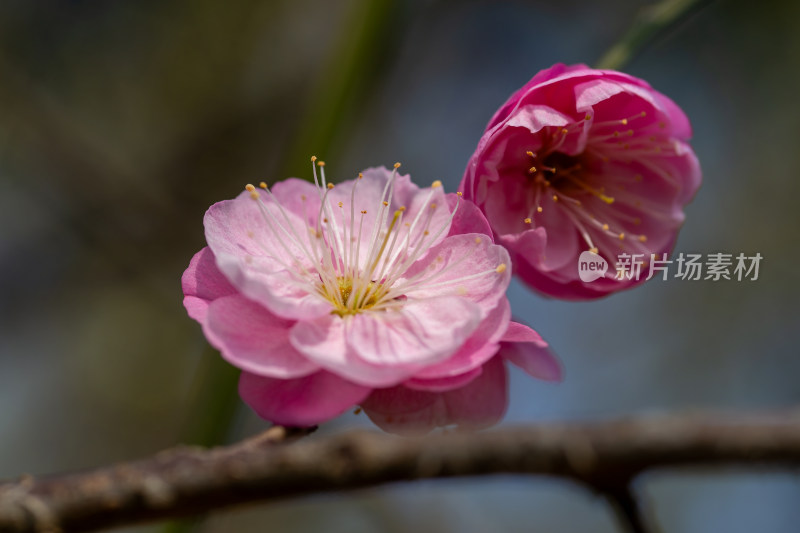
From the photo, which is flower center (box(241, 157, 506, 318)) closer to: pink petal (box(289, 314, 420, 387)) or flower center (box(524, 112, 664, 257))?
pink petal (box(289, 314, 420, 387))

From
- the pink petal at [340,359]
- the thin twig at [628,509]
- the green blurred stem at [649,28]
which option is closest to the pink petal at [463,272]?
the pink petal at [340,359]

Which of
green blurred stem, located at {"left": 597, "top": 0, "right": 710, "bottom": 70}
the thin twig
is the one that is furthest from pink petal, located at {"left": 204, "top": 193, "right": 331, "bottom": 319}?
green blurred stem, located at {"left": 597, "top": 0, "right": 710, "bottom": 70}

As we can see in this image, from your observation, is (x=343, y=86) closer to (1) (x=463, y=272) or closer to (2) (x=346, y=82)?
(2) (x=346, y=82)

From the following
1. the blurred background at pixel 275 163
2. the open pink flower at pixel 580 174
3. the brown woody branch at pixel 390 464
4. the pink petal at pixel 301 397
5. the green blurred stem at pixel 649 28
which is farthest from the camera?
the blurred background at pixel 275 163

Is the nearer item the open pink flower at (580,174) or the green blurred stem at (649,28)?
the open pink flower at (580,174)

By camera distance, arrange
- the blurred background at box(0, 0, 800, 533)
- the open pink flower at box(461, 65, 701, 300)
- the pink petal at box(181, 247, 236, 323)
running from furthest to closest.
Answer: the blurred background at box(0, 0, 800, 533) < the open pink flower at box(461, 65, 701, 300) < the pink petal at box(181, 247, 236, 323)

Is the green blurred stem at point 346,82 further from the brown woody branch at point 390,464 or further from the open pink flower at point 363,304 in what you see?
the brown woody branch at point 390,464

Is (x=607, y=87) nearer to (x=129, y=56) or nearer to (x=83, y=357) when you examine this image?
(x=129, y=56)

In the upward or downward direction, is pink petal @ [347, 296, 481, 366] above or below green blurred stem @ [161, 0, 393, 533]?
below
